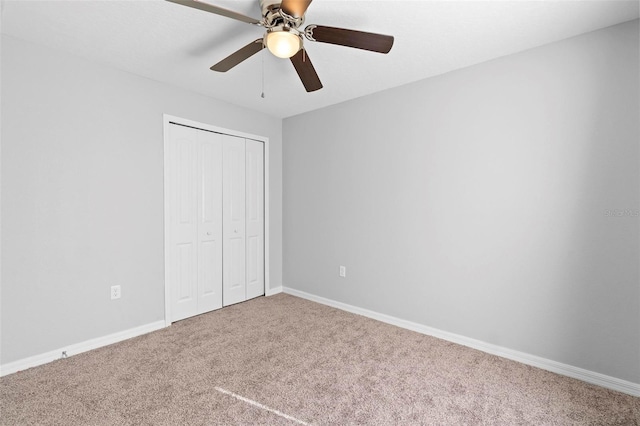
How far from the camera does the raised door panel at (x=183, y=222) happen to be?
317 centimetres

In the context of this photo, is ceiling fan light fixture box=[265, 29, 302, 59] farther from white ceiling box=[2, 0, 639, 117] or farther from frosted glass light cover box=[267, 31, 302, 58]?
white ceiling box=[2, 0, 639, 117]

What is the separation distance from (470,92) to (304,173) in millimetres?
1988

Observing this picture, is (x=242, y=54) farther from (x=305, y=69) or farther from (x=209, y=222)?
(x=209, y=222)

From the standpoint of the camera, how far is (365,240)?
340cm

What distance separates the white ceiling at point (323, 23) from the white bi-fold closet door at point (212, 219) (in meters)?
0.76

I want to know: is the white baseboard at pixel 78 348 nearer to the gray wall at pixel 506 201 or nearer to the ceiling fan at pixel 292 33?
the gray wall at pixel 506 201

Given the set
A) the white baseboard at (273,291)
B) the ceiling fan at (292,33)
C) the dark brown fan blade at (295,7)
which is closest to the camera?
the dark brown fan blade at (295,7)

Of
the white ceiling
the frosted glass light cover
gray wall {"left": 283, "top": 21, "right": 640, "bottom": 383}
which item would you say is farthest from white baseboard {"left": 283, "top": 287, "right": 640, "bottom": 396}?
the frosted glass light cover

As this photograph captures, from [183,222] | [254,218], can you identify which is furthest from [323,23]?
[254,218]

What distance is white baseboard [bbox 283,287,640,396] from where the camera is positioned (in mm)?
2082

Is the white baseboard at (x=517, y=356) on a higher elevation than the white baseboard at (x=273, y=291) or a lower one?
lower

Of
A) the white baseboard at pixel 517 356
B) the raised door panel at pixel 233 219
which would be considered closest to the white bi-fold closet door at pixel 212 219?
the raised door panel at pixel 233 219

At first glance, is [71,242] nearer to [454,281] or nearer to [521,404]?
[454,281]

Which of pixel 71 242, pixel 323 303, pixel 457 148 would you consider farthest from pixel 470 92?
pixel 71 242
